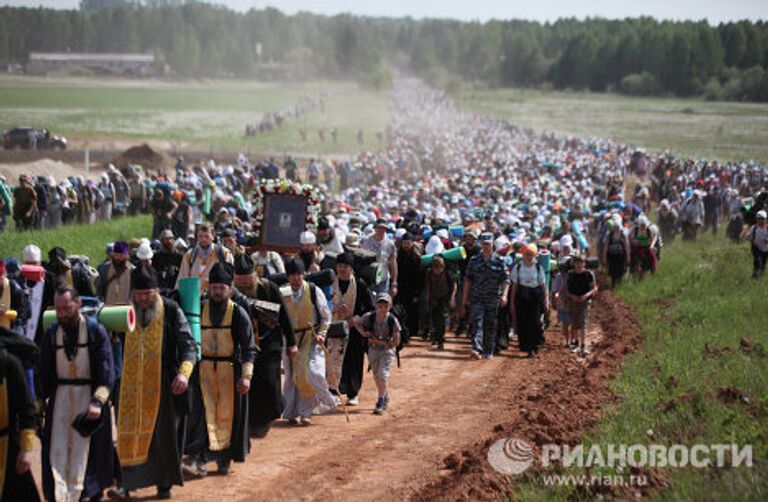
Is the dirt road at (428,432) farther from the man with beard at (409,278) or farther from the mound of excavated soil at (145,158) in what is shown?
the mound of excavated soil at (145,158)

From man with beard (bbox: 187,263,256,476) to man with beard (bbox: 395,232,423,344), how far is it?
7450mm

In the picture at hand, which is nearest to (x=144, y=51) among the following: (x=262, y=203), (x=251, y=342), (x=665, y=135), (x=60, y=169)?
(x=665, y=135)

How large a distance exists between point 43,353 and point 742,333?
10.4m

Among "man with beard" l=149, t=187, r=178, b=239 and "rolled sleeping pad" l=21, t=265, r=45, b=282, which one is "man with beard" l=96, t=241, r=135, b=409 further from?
"man with beard" l=149, t=187, r=178, b=239

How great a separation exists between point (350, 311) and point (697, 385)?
3.84 m

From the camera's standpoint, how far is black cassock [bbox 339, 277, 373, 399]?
13.4 meters

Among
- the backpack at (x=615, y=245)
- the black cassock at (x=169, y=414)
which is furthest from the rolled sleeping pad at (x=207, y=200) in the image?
the black cassock at (x=169, y=414)

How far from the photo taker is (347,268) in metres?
13.3

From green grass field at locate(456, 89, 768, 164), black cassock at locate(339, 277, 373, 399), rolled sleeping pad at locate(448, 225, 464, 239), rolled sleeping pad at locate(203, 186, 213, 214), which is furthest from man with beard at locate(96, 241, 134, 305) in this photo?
green grass field at locate(456, 89, 768, 164)

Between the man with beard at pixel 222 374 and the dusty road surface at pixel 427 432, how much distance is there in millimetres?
234

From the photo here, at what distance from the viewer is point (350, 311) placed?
13336mm

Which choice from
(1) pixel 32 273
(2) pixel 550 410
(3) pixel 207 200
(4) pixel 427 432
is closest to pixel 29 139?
(3) pixel 207 200

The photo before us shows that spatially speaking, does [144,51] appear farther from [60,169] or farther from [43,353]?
[43,353]

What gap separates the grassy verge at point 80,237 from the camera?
2306cm
